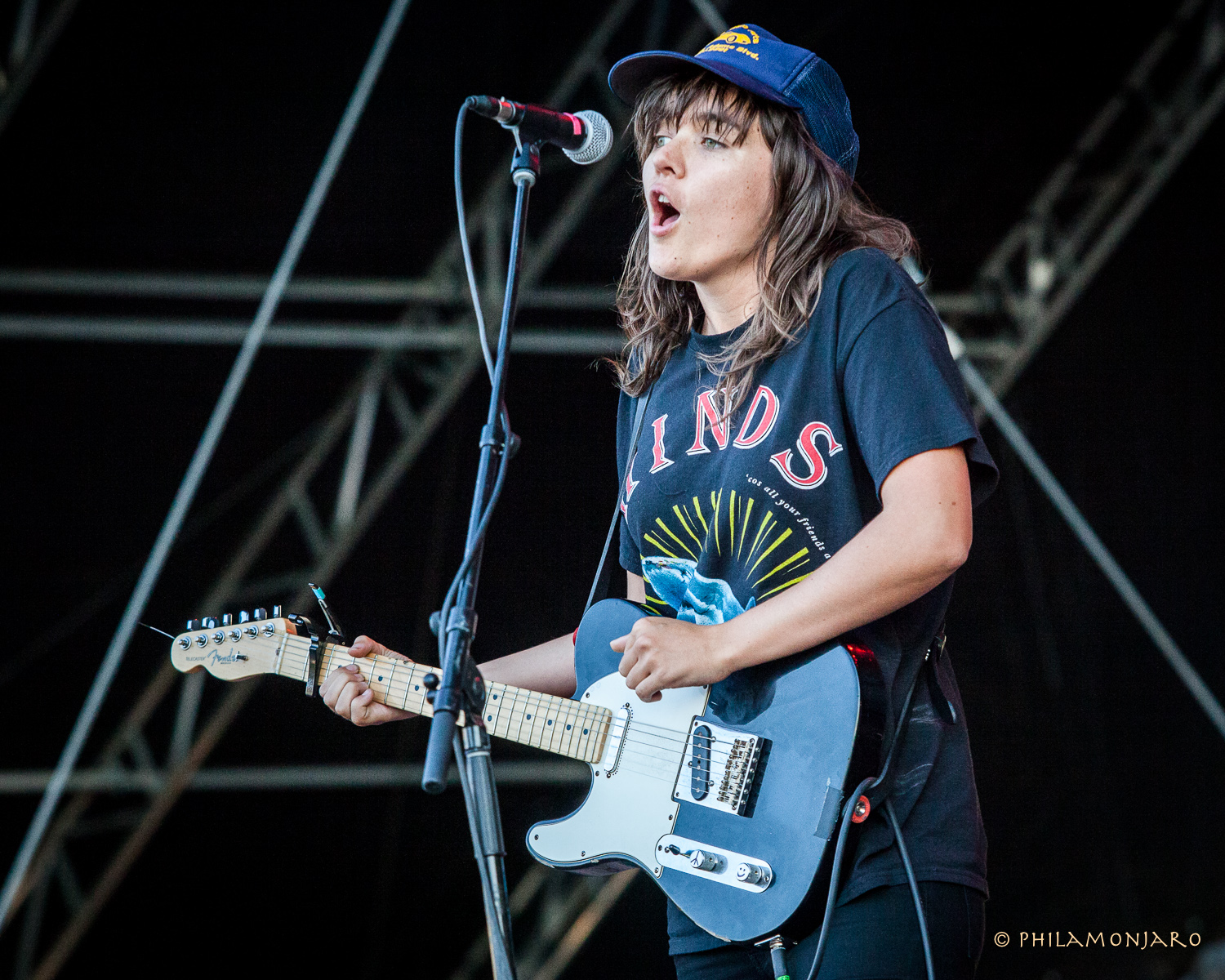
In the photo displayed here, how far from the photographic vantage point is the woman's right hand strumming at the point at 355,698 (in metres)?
1.93

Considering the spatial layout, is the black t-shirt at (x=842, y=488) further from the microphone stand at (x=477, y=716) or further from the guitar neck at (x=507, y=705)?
the microphone stand at (x=477, y=716)

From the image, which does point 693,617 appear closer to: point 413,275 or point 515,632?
point 515,632

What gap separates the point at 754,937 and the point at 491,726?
60 centimetres

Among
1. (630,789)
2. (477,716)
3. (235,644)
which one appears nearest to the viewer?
(477,716)

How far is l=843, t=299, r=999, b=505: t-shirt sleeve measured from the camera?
1505 millimetres

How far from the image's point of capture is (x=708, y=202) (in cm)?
181

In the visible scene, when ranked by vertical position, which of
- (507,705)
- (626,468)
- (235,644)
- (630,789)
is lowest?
(235,644)

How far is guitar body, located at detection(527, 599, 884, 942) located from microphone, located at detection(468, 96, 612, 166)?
26.7 inches

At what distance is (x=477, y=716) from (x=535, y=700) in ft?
1.88

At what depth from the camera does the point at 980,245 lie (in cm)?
373

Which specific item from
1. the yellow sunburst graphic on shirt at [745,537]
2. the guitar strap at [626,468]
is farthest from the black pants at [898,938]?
the guitar strap at [626,468]

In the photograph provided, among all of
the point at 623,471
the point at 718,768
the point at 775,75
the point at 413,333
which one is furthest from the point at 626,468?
the point at 413,333

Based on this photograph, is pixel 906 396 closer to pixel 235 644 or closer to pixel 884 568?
pixel 884 568

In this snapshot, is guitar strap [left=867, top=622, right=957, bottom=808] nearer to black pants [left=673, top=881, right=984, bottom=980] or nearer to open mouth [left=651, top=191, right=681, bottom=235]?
black pants [left=673, top=881, right=984, bottom=980]
